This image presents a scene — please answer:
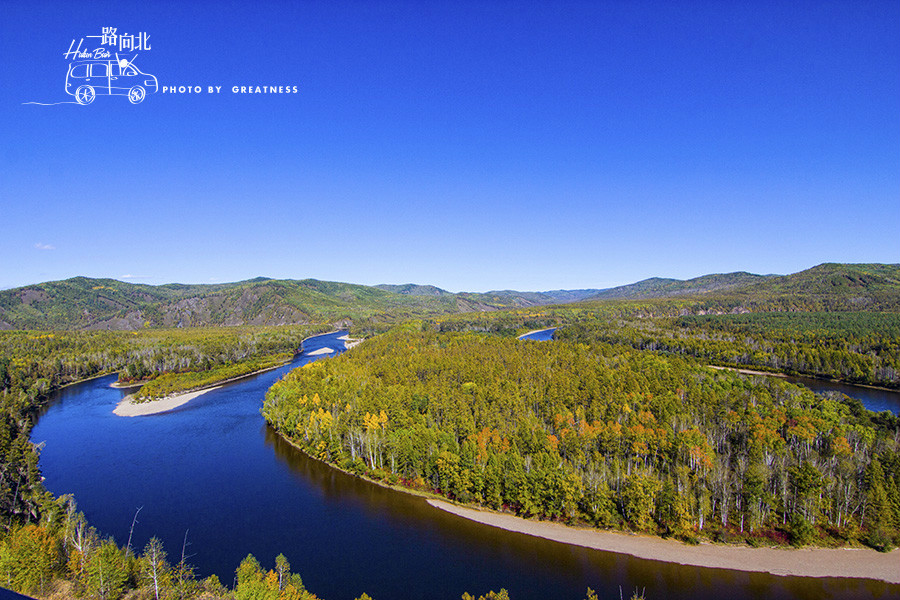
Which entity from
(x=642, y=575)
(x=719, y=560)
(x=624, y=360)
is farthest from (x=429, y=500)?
(x=624, y=360)

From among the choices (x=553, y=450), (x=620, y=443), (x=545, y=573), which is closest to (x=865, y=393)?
(x=620, y=443)

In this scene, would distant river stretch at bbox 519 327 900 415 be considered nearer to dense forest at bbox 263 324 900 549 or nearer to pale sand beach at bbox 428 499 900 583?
dense forest at bbox 263 324 900 549

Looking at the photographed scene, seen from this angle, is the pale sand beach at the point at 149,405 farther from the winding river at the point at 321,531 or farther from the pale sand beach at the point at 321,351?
the pale sand beach at the point at 321,351

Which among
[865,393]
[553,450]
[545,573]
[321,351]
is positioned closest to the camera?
[545,573]

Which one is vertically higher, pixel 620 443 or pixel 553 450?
pixel 553 450

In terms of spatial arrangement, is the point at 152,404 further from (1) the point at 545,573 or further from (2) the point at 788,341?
(2) the point at 788,341

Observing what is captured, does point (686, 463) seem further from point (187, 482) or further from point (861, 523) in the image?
point (187, 482)

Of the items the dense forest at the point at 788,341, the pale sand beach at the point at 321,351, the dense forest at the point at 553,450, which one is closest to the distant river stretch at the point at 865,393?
the dense forest at the point at 788,341
